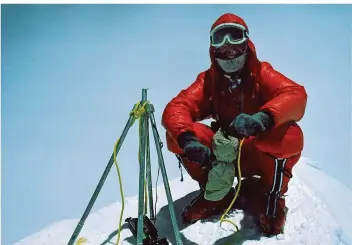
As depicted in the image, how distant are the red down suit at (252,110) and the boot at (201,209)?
0.41 feet

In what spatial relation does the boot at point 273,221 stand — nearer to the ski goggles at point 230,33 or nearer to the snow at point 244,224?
the snow at point 244,224

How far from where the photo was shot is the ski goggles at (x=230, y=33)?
227 cm

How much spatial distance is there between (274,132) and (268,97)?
280 mm

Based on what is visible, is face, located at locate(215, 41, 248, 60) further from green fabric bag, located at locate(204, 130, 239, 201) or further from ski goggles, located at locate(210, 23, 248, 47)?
green fabric bag, located at locate(204, 130, 239, 201)

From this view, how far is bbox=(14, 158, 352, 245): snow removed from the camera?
2.27 metres

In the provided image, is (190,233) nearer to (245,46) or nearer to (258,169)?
(258,169)

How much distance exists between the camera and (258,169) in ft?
8.09

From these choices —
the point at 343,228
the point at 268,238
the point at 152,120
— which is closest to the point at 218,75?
the point at 152,120

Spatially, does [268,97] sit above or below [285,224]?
above

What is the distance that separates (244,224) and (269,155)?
0.41 metres

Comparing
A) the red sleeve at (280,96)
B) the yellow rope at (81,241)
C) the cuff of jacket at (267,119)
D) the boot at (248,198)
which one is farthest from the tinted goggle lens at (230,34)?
the yellow rope at (81,241)

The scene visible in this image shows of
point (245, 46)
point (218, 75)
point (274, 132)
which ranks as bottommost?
point (274, 132)

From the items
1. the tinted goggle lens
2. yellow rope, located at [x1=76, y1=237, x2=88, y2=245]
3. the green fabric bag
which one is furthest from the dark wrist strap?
yellow rope, located at [x1=76, y1=237, x2=88, y2=245]

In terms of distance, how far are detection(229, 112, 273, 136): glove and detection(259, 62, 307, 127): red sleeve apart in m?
0.06
